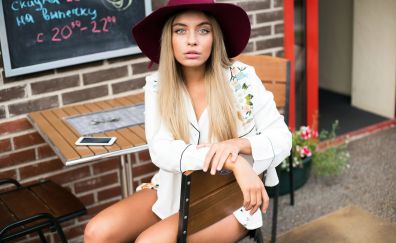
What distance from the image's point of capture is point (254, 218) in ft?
7.45

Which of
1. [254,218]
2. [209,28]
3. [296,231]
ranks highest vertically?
[209,28]

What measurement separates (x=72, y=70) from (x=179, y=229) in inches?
61.1

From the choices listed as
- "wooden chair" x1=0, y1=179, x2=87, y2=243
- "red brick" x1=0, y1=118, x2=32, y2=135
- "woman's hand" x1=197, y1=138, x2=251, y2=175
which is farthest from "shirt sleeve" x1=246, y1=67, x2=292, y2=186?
"red brick" x1=0, y1=118, x2=32, y2=135

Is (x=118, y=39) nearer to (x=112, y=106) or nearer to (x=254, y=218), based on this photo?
(x=112, y=106)

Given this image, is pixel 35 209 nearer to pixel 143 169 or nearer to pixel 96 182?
pixel 96 182

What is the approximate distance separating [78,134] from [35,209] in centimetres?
41

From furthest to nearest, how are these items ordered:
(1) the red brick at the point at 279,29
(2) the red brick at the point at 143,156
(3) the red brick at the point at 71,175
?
(1) the red brick at the point at 279,29 → (2) the red brick at the point at 143,156 → (3) the red brick at the point at 71,175

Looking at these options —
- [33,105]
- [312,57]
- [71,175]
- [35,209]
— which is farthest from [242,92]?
[312,57]

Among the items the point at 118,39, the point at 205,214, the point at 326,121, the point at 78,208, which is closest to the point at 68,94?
the point at 118,39

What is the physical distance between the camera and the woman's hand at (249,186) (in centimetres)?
190

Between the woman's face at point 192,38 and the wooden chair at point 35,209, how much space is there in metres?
0.93

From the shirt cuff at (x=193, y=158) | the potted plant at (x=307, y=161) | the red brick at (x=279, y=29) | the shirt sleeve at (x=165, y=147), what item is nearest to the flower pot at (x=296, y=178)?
the potted plant at (x=307, y=161)

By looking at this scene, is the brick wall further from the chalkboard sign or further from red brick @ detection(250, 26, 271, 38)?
red brick @ detection(250, 26, 271, 38)

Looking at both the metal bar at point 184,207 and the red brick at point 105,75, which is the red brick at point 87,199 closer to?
the red brick at point 105,75
